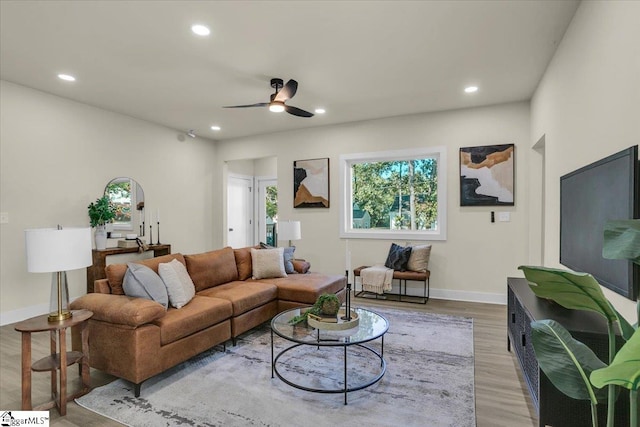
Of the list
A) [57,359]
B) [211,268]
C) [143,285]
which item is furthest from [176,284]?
[57,359]

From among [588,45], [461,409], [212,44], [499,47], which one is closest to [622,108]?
[588,45]

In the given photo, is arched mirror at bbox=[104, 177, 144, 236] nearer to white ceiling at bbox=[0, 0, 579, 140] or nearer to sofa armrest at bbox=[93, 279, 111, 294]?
white ceiling at bbox=[0, 0, 579, 140]

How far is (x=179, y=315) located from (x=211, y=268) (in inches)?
42.9

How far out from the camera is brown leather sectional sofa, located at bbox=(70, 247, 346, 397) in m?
2.38

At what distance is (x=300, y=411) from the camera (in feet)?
7.22

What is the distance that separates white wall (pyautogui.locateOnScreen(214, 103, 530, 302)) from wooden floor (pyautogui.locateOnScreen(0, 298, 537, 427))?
111 cm

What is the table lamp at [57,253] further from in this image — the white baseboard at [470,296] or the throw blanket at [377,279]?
the white baseboard at [470,296]

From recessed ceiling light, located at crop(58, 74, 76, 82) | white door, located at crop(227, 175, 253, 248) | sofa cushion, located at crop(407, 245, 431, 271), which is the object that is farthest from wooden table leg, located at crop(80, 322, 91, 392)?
white door, located at crop(227, 175, 253, 248)

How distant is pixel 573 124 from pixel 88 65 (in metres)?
A: 4.56

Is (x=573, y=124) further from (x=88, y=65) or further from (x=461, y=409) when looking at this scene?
(x=88, y=65)

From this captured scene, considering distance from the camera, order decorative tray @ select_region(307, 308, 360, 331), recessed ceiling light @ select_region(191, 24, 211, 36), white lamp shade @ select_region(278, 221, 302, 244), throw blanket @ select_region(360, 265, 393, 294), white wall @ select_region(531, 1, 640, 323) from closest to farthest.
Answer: white wall @ select_region(531, 1, 640, 323) < decorative tray @ select_region(307, 308, 360, 331) < recessed ceiling light @ select_region(191, 24, 211, 36) < throw blanket @ select_region(360, 265, 393, 294) < white lamp shade @ select_region(278, 221, 302, 244)

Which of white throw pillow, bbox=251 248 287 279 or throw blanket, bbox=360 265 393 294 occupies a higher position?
white throw pillow, bbox=251 248 287 279

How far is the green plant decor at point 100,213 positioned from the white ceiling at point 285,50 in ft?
4.58

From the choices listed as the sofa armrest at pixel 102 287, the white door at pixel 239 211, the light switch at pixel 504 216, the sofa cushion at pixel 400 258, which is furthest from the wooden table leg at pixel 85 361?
the white door at pixel 239 211
